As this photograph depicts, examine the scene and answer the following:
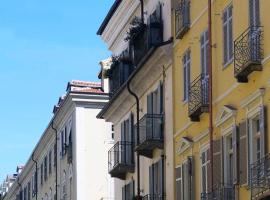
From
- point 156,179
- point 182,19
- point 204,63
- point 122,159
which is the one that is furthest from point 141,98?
point 204,63

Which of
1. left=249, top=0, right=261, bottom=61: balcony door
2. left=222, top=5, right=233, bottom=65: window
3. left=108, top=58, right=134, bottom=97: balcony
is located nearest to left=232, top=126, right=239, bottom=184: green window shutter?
left=222, top=5, right=233, bottom=65: window

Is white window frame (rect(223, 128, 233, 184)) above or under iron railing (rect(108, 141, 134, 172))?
under

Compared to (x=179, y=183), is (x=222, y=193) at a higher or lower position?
lower

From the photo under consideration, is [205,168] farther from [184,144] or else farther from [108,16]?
[108,16]

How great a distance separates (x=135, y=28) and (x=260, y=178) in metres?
16.5

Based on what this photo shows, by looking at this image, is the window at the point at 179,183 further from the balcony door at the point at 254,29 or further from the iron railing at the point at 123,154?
the balcony door at the point at 254,29

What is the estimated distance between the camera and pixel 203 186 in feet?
101

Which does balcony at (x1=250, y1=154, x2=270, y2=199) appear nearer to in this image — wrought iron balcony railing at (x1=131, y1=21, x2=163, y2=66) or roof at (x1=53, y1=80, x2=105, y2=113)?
wrought iron balcony railing at (x1=131, y1=21, x2=163, y2=66)

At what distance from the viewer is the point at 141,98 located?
40500 mm

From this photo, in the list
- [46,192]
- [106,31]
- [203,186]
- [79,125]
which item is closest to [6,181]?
[46,192]

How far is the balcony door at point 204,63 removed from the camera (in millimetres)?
30234

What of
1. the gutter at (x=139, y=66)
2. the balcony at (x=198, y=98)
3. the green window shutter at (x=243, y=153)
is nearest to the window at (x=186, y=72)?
the balcony at (x=198, y=98)

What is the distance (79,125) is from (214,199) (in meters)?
30.2

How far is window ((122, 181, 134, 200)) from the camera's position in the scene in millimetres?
41875
